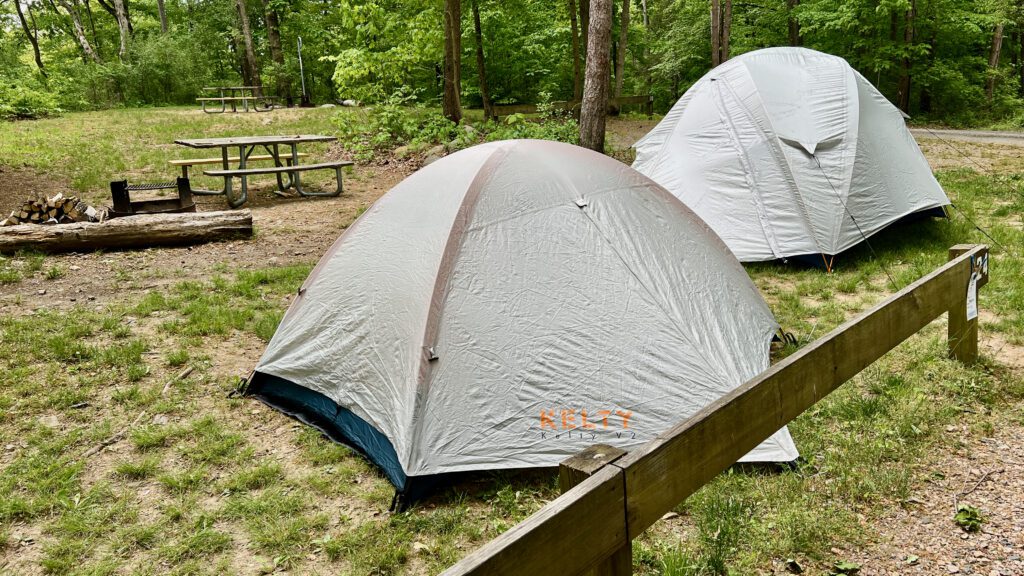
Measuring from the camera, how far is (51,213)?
27.1 ft

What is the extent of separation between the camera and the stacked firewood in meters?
8.16

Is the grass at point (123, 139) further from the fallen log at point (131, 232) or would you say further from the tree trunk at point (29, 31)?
the tree trunk at point (29, 31)

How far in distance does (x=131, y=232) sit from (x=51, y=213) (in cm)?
119

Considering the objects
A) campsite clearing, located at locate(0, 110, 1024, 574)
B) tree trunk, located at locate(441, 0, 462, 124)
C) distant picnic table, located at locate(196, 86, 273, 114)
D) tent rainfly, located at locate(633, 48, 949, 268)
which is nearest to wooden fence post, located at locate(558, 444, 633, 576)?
campsite clearing, located at locate(0, 110, 1024, 574)

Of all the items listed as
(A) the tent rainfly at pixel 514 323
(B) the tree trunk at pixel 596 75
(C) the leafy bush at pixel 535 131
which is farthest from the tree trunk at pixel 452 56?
(A) the tent rainfly at pixel 514 323

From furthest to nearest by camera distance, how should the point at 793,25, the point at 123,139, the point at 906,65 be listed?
the point at 793,25 < the point at 906,65 < the point at 123,139

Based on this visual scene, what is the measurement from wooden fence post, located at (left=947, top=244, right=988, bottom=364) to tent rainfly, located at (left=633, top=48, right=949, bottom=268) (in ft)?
8.47

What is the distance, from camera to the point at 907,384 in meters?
4.27

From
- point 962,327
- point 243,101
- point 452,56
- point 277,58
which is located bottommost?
point 962,327

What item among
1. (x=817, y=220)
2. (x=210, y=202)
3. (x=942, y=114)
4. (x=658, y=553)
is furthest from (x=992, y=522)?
(x=942, y=114)

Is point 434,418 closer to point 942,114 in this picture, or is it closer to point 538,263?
point 538,263

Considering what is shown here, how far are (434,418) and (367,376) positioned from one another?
0.64 m

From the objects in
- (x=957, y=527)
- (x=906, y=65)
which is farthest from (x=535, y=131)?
(x=906, y=65)

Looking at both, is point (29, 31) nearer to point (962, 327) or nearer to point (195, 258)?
point (195, 258)
